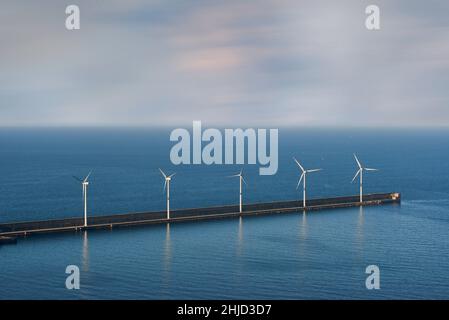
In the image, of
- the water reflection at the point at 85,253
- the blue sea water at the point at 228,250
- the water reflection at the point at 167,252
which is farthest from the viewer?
the water reflection at the point at 167,252

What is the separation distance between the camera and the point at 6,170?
166 m

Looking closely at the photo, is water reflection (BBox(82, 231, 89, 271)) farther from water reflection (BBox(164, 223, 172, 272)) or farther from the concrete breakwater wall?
water reflection (BBox(164, 223, 172, 272))

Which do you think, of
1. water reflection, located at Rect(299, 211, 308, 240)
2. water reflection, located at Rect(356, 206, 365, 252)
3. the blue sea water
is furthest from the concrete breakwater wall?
water reflection, located at Rect(356, 206, 365, 252)

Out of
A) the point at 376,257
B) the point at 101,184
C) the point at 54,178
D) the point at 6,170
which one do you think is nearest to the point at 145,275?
the point at 376,257

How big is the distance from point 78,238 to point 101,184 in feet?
181

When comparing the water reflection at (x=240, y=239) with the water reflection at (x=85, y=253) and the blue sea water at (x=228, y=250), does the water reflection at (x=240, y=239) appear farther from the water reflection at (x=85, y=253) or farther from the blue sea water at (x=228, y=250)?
the water reflection at (x=85, y=253)

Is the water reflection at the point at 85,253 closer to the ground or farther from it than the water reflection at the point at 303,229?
closer to the ground

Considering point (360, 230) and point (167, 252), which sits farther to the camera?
point (360, 230)

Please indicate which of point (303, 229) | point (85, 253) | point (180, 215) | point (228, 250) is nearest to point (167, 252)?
point (228, 250)

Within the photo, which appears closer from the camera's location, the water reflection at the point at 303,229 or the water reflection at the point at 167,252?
the water reflection at the point at 167,252

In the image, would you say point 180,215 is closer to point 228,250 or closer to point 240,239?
point 240,239

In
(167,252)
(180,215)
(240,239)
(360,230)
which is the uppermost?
(180,215)

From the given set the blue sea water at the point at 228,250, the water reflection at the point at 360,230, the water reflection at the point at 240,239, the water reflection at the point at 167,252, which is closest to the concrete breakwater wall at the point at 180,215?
the blue sea water at the point at 228,250
